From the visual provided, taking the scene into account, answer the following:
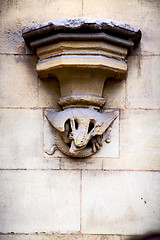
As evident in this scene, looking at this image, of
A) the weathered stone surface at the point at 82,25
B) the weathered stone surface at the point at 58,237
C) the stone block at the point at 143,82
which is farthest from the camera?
the stone block at the point at 143,82

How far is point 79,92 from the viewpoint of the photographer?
298 cm

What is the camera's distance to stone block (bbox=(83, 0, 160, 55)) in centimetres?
318

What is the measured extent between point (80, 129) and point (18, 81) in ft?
2.55

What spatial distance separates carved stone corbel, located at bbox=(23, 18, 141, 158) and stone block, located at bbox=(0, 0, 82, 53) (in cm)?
21

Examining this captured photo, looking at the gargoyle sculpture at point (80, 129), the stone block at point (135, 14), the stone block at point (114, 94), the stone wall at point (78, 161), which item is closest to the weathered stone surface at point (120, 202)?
the stone wall at point (78, 161)

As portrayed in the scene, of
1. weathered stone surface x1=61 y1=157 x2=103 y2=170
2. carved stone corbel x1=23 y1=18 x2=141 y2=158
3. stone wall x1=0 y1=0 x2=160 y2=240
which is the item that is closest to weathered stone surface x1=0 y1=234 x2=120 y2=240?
stone wall x1=0 y1=0 x2=160 y2=240

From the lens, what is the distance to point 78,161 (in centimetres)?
308

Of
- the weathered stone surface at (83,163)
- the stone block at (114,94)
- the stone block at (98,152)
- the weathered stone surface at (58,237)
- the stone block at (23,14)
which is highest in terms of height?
the stone block at (23,14)

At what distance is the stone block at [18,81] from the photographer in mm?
3139

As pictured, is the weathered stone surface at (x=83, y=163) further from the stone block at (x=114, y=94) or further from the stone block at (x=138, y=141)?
the stone block at (x=114, y=94)

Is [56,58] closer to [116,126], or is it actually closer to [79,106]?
[79,106]

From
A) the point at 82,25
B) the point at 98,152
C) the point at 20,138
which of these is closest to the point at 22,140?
the point at 20,138

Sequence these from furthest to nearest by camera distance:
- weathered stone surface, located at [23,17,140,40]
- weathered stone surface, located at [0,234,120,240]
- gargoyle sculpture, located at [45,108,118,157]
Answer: weathered stone surface, located at [0,234,120,240] < gargoyle sculpture, located at [45,108,118,157] < weathered stone surface, located at [23,17,140,40]

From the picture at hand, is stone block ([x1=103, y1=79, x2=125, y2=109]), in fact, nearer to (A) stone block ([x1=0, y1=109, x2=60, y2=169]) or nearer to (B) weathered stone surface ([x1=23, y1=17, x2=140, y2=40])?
(B) weathered stone surface ([x1=23, y1=17, x2=140, y2=40])
